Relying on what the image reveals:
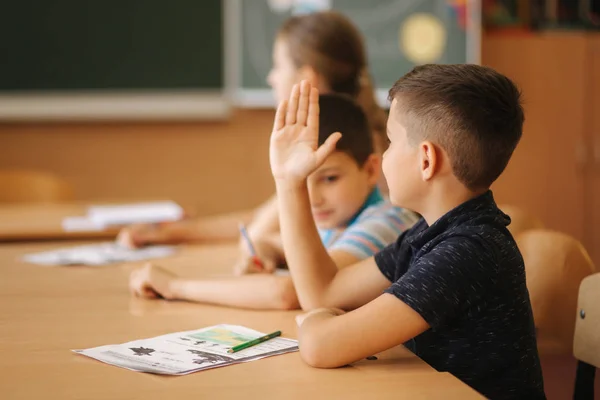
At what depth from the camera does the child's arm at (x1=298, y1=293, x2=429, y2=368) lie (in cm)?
116

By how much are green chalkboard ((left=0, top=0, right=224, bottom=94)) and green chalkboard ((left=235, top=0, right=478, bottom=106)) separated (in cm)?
15

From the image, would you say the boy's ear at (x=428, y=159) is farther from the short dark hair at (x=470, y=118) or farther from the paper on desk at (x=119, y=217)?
the paper on desk at (x=119, y=217)

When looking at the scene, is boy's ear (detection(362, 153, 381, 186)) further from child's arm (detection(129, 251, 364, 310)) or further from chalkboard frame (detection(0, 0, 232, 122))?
chalkboard frame (detection(0, 0, 232, 122))

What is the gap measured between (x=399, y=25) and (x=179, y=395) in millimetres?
3653

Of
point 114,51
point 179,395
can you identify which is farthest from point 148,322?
point 114,51

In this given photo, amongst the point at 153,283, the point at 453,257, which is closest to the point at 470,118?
the point at 453,257

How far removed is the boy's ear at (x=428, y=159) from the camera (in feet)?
4.17

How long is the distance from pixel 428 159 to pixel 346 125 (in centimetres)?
58

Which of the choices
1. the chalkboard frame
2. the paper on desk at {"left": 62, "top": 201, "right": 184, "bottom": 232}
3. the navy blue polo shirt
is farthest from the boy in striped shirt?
the chalkboard frame

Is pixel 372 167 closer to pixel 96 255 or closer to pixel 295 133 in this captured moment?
pixel 295 133

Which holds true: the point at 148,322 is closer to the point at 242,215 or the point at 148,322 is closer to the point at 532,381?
the point at 532,381

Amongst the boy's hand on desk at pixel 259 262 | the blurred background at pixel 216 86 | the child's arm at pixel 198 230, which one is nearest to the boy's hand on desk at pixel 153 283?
the boy's hand on desk at pixel 259 262

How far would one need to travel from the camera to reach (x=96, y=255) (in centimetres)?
229

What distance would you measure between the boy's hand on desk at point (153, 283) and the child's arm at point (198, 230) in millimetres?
682
